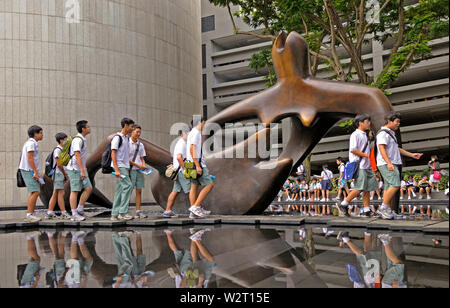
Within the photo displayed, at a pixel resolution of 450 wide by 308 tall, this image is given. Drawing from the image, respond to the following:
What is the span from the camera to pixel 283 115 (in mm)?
8984

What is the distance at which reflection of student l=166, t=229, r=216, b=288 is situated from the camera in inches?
123

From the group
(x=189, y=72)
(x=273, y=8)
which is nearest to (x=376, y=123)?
(x=273, y=8)

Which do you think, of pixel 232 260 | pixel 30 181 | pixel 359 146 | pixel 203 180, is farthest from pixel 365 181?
pixel 30 181

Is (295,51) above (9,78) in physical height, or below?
below

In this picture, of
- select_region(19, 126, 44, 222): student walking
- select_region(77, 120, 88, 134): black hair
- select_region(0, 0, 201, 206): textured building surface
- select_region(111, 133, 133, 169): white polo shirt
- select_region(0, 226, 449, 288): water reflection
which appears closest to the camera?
select_region(0, 226, 449, 288): water reflection

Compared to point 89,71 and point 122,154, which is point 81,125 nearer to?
point 122,154

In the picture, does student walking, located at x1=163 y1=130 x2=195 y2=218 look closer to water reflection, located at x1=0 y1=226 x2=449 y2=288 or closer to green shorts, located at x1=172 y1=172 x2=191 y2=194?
green shorts, located at x1=172 y1=172 x2=191 y2=194

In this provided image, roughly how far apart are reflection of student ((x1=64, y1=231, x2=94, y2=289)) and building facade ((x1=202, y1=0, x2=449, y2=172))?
80.2 ft

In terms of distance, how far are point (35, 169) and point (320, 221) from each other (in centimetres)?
518

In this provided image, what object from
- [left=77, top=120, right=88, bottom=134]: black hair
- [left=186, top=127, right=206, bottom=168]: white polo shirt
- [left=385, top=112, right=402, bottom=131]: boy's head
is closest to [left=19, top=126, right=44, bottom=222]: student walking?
[left=77, top=120, right=88, bottom=134]: black hair

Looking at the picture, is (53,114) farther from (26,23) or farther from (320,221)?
(320,221)

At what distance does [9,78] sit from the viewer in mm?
22656

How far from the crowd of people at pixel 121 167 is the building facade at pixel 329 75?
834 inches

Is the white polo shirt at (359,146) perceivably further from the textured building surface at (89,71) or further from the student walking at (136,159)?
the textured building surface at (89,71)
